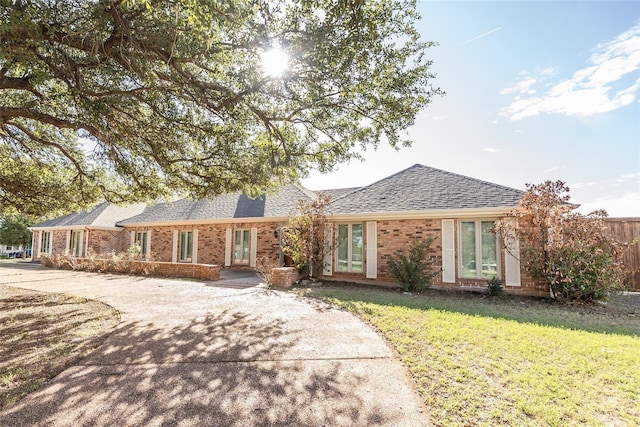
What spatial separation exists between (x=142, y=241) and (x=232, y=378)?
19.5 metres

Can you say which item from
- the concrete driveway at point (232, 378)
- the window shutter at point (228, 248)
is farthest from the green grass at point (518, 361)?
the window shutter at point (228, 248)

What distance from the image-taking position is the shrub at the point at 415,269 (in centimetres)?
1045

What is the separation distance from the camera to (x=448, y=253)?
11.0 m

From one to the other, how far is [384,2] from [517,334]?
21.4 ft

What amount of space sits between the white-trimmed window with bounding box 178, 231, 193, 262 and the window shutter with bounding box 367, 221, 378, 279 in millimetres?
11016

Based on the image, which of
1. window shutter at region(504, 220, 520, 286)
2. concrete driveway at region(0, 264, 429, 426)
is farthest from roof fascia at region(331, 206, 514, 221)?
concrete driveway at region(0, 264, 429, 426)

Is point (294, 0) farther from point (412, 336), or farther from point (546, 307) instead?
point (546, 307)

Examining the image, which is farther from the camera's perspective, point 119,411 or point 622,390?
point 622,390

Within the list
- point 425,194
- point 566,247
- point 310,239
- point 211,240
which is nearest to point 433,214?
point 425,194

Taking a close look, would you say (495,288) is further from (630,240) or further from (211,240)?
(211,240)

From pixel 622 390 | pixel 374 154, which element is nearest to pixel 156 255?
pixel 374 154

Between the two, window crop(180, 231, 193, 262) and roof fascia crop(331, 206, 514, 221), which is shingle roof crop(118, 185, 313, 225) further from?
roof fascia crop(331, 206, 514, 221)

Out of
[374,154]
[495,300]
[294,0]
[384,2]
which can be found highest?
[384,2]

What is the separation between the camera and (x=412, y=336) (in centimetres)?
539
